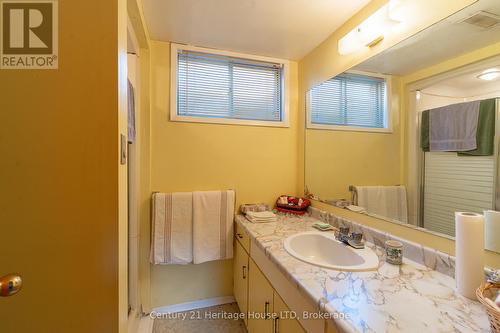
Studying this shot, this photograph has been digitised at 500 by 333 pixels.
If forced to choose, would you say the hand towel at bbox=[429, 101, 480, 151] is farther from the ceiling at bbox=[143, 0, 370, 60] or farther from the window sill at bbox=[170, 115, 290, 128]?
the window sill at bbox=[170, 115, 290, 128]

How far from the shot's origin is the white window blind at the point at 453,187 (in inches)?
32.4

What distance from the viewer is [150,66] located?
168 cm

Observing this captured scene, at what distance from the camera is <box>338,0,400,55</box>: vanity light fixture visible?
3.72 ft

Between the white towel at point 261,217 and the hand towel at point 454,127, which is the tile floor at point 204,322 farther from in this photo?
the hand towel at point 454,127

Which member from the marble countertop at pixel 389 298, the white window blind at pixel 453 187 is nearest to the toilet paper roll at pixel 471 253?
the marble countertop at pixel 389 298

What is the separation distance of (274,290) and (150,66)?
1806mm

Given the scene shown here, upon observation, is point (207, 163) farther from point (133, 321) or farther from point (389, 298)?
point (389, 298)

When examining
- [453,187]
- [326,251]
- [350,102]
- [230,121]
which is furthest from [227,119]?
[453,187]

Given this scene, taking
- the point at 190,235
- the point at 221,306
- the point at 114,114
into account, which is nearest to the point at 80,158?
the point at 114,114

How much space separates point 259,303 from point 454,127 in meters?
1.33

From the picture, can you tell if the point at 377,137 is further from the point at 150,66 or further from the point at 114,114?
the point at 150,66

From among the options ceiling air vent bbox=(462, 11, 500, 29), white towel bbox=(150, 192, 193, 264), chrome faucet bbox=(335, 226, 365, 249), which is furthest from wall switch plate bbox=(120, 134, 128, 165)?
ceiling air vent bbox=(462, 11, 500, 29)

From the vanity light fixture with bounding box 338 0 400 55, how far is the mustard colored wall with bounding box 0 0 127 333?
4.21 ft

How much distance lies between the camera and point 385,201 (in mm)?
1226
